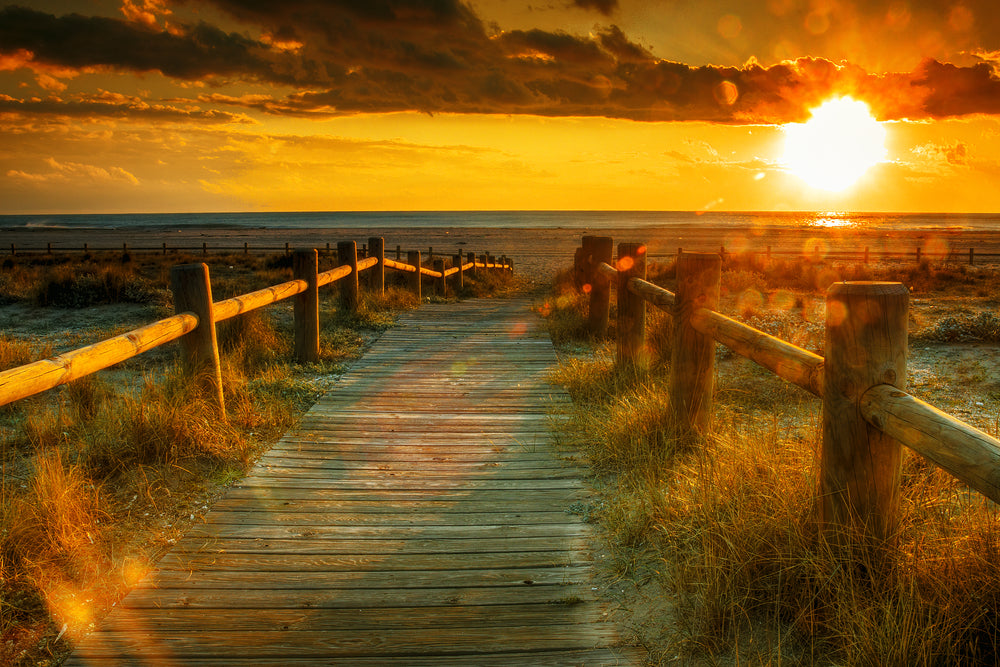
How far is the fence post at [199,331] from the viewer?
4.59 m

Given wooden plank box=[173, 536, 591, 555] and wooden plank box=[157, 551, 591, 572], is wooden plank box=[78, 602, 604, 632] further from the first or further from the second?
wooden plank box=[173, 536, 591, 555]

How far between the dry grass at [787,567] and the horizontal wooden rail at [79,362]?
8.55 ft

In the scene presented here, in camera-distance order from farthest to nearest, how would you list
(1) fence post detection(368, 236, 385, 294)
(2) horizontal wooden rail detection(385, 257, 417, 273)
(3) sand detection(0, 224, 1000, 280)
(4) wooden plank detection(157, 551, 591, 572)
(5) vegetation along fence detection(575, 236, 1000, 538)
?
(3) sand detection(0, 224, 1000, 280), (2) horizontal wooden rail detection(385, 257, 417, 273), (1) fence post detection(368, 236, 385, 294), (4) wooden plank detection(157, 551, 591, 572), (5) vegetation along fence detection(575, 236, 1000, 538)

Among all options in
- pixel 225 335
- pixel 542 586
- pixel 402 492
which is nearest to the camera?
pixel 542 586

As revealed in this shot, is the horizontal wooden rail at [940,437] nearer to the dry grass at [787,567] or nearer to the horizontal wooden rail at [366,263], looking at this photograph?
the dry grass at [787,567]

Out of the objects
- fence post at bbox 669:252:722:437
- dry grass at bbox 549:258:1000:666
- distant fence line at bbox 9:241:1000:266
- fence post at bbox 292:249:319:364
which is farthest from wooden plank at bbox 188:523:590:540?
distant fence line at bbox 9:241:1000:266

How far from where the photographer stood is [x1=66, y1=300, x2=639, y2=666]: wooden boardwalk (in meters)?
2.49

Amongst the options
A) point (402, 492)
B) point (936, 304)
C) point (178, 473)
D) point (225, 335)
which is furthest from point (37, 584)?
→ point (936, 304)

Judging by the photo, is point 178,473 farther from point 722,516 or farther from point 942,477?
point 942,477

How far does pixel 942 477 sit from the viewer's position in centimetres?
Answer: 272

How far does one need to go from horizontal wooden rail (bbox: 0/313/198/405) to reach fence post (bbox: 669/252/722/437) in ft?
10.3

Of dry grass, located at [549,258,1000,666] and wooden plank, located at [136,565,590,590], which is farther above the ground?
dry grass, located at [549,258,1000,666]

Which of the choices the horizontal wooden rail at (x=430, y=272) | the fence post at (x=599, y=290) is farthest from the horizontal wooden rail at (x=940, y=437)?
the horizontal wooden rail at (x=430, y=272)

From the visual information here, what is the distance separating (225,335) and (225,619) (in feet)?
16.4
